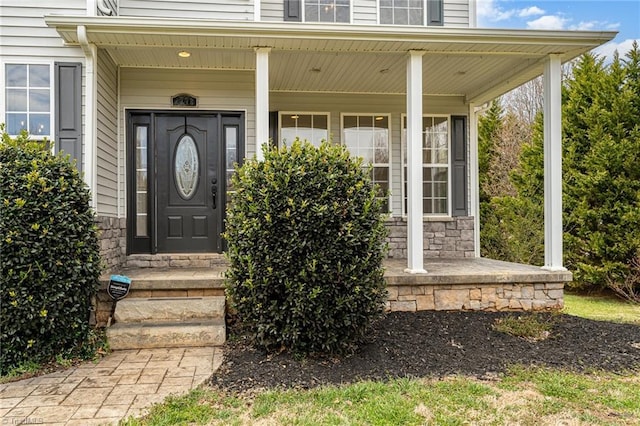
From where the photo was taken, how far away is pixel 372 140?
6.88 meters

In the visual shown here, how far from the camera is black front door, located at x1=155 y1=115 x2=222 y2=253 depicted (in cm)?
562

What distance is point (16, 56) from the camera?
182 inches

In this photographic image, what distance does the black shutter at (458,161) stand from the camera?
275 inches

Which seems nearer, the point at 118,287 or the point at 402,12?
the point at 118,287

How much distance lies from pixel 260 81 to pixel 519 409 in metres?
3.83

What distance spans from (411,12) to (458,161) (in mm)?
2414

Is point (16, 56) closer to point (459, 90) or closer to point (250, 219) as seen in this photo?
point (250, 219)

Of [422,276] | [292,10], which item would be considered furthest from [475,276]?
[292,10]

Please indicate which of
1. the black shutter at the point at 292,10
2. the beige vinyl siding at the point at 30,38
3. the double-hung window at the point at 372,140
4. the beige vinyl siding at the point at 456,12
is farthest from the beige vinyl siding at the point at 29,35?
the beige vinyl siding at the point at 456,12

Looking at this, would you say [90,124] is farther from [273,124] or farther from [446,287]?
[446,287]

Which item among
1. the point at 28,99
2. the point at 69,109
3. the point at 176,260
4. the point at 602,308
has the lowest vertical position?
the point at 602,308

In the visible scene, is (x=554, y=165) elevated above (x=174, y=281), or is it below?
above

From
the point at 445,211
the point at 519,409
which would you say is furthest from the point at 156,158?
the point at 519,409

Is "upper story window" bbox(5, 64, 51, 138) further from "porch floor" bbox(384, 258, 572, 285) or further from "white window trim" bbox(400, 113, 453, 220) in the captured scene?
"white window trim" bbox(400, 113, 453, 220)
